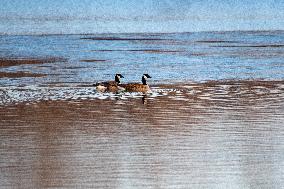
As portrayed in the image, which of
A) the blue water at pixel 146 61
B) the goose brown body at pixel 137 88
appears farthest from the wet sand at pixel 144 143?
the blue water at pixel 146 61

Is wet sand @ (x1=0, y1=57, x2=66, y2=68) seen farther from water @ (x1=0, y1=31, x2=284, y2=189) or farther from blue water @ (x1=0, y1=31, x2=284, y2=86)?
water @ (x1=0, y1=31, x2=284, y2=189)

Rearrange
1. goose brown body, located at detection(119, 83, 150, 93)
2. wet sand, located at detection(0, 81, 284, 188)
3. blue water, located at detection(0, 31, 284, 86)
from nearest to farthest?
wet sand, located at detection(0, 81, 284, 188)
goose brown body, located at detection(119, 83, 150, 93)
blue water, located at detection(0, 31, 284, 86)

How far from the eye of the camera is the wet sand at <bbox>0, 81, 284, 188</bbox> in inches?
348

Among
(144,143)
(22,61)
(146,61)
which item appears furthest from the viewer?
(22,61)

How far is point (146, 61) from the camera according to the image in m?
27.8

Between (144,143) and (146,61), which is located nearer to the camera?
(144,143)

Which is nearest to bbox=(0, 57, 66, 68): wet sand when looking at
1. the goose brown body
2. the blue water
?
the blue water

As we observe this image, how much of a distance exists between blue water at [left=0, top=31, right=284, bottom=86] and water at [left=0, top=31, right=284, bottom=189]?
0.32 ft

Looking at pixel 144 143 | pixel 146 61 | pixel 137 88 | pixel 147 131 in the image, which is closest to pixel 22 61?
pixel 146 61

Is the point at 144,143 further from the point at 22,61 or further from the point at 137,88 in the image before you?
the point at 22,61

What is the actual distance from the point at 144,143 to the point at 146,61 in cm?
1704

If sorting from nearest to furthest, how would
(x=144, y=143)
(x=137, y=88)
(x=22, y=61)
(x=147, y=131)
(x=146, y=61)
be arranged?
(x=144, y=143) < (x=147, y=131) < (x=137, y=88) < (x=146, y=61) < (x=22, y=61)

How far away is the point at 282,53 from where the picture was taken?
105 ft

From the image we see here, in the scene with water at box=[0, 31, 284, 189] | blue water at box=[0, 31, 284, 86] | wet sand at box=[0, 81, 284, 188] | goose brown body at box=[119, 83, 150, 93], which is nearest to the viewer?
wet sand at box=[0, 81, 284, 188]
